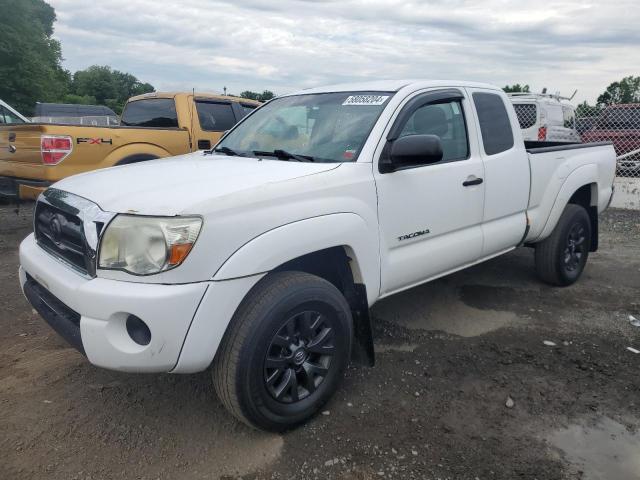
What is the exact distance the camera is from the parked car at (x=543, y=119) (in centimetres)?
1092

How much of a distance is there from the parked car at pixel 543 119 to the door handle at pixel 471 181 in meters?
7.62

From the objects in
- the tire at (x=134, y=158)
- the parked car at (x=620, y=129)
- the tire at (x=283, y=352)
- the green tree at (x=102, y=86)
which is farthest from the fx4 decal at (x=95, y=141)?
the green tree at (x=102, y=86)

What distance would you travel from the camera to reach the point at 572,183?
4.72 metres

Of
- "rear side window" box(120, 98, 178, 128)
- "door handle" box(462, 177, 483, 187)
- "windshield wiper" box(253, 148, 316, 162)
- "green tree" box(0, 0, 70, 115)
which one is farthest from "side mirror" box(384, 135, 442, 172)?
"green tree" box(0, 0, 70, 115)

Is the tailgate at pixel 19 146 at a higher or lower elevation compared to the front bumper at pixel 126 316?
higher

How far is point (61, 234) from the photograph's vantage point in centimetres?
278

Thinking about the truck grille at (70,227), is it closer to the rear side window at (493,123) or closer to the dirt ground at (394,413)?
the dirt ground at (394,413)

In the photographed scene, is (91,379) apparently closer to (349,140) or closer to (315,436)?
(315,436)

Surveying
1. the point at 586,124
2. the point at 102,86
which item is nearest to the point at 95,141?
the point at 586,124

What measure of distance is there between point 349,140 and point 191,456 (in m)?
1.97

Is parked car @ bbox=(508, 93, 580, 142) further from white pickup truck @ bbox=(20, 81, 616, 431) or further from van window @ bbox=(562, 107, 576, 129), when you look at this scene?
white pickup truck @ bbox=(20, 81, 616, 431)

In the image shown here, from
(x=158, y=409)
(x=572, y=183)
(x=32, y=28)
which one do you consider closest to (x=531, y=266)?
(x=572, y=183)

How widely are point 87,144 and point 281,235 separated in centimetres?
438

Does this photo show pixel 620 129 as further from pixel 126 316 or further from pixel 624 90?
pixel 624 90
